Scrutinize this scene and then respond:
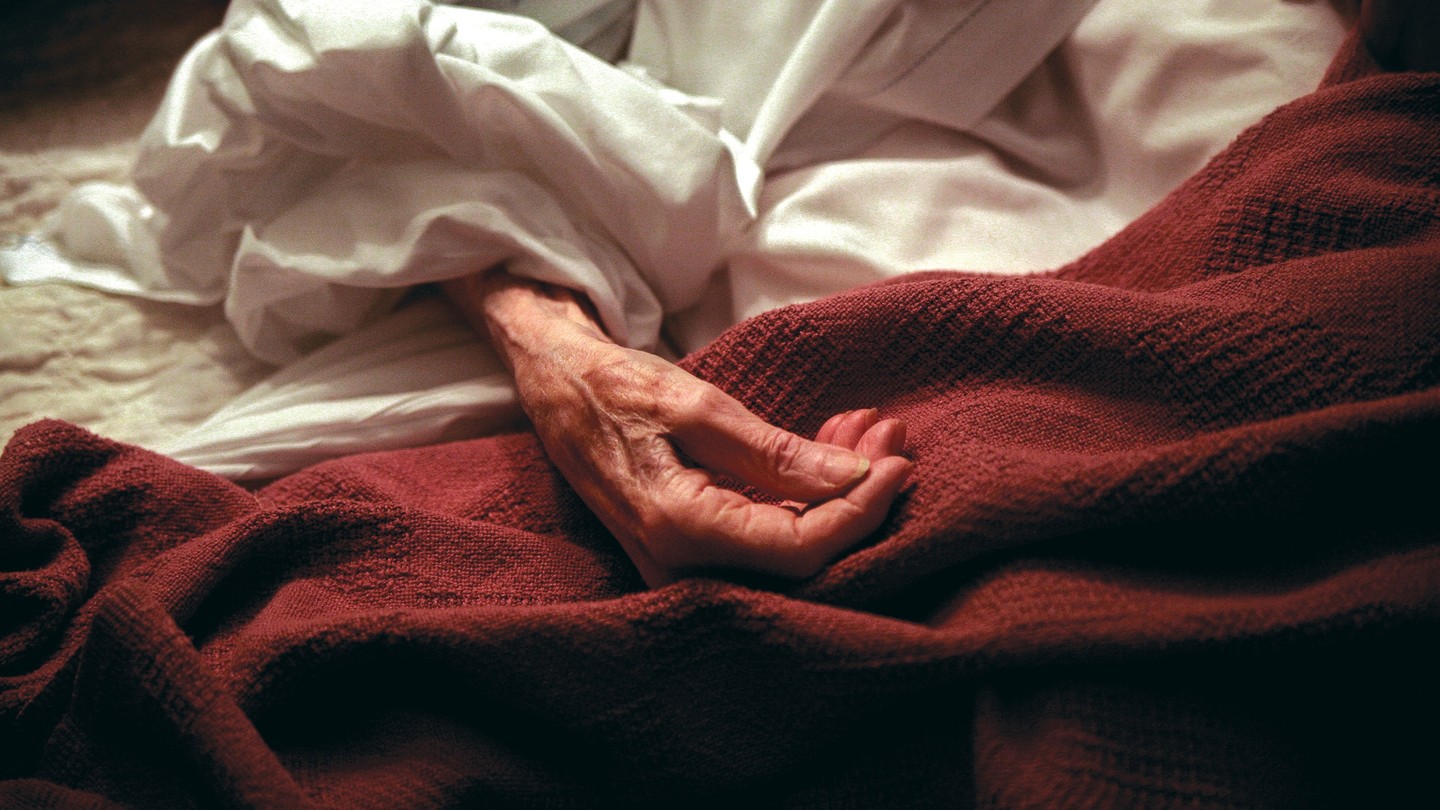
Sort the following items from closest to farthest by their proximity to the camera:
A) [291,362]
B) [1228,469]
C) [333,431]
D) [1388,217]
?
1. [1228,469]
2. [1388,217]
3. [333,431]
4. [291,362]

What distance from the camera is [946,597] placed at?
50 centimetres

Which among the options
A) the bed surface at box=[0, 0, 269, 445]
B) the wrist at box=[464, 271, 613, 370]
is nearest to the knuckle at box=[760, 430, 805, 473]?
the wrist at box=[464, 271, 613, 370]

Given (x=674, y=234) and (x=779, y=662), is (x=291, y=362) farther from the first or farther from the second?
(x=779, y=662)

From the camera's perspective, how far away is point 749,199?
2.48ft

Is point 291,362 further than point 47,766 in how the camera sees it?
Yes

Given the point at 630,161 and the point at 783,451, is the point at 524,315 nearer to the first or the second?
the point at 630,161

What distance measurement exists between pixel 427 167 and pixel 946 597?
56 centimetres

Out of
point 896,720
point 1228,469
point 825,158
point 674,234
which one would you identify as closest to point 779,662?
point 896,720

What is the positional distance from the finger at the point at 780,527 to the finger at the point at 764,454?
0.04ft

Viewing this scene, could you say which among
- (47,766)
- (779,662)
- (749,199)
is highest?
(749,199)

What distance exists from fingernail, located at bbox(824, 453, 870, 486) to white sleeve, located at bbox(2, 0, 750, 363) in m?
0.31

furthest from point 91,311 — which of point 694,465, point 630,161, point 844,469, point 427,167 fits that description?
point 844,469

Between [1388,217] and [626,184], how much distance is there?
54 cm

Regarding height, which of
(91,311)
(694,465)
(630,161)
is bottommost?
(91,311)
